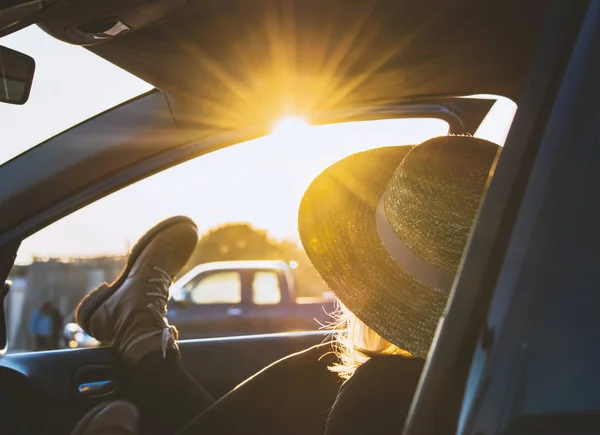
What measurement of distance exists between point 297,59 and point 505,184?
1.20 meters

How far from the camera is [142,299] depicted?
2490 millimetres

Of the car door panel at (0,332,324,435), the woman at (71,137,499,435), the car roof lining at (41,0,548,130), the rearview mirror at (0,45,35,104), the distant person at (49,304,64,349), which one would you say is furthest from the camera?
the distant person at (49,304,64,349)

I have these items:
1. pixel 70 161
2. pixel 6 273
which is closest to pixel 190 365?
pixel 6 273

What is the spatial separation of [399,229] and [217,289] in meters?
8.22

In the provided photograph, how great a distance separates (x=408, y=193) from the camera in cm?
150

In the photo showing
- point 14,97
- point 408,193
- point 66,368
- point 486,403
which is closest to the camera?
point 486,403

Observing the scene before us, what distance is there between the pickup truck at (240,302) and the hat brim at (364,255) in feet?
23.3

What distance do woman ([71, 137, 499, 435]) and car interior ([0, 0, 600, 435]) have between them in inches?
5.6

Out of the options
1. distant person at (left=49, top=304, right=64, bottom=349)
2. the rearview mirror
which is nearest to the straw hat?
the rearview mirror

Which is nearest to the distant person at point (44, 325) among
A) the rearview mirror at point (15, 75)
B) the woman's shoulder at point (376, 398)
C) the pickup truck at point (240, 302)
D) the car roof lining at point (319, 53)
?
the pickup truck at point (240, 302)

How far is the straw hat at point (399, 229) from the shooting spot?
1.43m

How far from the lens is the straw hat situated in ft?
4.71

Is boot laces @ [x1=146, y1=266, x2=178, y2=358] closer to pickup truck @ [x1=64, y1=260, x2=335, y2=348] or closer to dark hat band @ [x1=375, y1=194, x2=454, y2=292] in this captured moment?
dark hat band @ [x1=375, y1=194, x2=454, y2=292]

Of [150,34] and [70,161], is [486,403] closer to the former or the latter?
[150,34]
